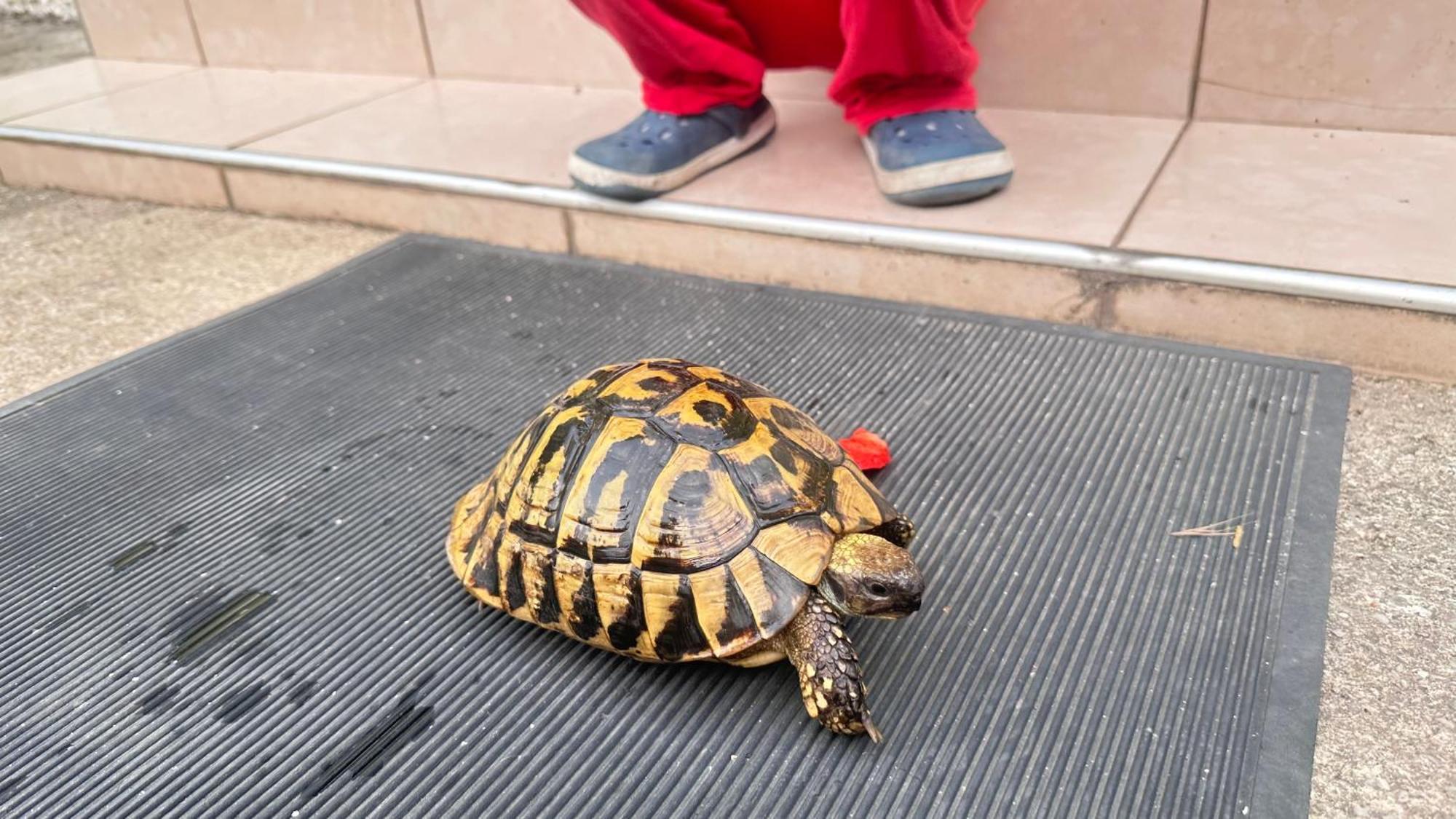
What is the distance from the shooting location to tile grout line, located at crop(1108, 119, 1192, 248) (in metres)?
2.04

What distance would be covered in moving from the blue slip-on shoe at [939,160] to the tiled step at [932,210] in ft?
0.15

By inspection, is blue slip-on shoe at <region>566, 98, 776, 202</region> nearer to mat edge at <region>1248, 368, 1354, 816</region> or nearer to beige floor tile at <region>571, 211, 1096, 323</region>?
beige floor tile at <region>571, 211, 1096, 323</region>

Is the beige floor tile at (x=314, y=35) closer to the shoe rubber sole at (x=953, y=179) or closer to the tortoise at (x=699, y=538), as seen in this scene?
the shoe rubber sole at (x=953, y=179)

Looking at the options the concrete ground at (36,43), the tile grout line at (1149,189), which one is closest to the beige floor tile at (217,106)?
the concrete ground at (36,43)

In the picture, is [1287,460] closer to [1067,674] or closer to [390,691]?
[1067,674]

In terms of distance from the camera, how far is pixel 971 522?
1592 mm

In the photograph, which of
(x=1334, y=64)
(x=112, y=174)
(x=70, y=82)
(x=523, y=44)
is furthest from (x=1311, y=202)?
(x=70, y=82)

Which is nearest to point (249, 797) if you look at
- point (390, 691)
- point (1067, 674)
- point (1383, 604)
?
point (390, 691)

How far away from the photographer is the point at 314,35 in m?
3.86

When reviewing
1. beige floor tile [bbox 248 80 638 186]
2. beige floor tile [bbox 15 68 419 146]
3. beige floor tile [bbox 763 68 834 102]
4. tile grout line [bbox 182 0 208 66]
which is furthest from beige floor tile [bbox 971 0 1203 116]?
tile grout line [bbox 182 0 208 66]

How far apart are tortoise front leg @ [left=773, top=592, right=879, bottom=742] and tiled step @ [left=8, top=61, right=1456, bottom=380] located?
3.57 ft

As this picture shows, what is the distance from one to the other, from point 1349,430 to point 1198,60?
1.20 meters

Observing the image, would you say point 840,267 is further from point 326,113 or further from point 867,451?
point 326,113

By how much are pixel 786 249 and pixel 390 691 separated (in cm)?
132
